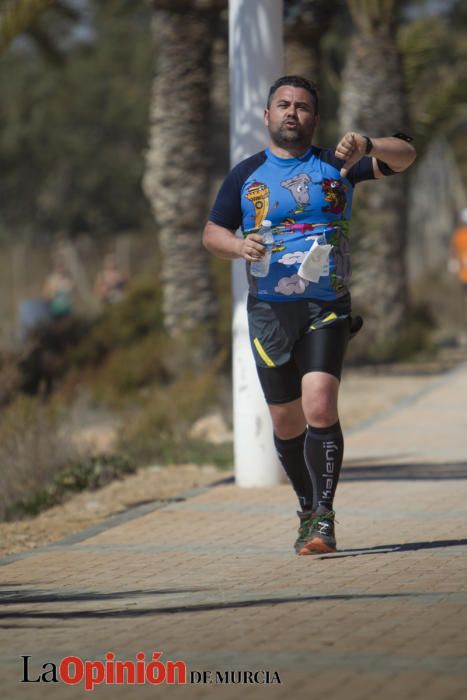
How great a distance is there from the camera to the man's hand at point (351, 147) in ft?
24.4

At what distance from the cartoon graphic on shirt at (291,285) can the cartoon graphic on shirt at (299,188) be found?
0.31 m

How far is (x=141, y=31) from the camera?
5806cm

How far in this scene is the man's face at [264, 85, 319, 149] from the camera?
7660 mm

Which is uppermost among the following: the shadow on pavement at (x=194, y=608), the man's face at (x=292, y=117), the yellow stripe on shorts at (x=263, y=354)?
the man's face at (x=292, y=117)

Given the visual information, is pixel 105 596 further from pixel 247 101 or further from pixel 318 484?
pixel 247 101

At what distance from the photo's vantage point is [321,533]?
305 inches

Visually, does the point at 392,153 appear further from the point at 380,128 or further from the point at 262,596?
the point at 380,128

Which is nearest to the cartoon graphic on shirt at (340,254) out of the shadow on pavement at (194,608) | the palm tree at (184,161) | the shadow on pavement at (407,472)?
the shadow on pavement at (194,608)

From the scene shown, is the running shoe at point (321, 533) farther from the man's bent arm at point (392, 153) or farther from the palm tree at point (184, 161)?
the palm tree at point (184, 161)

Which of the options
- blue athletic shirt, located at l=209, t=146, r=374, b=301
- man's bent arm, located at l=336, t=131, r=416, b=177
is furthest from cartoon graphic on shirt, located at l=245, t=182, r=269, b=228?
man's bent arm, located at l=336, t=131, r=416, b=177

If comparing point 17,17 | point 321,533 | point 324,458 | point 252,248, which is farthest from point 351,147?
point 17,17

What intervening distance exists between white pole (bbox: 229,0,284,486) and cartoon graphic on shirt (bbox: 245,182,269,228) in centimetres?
273

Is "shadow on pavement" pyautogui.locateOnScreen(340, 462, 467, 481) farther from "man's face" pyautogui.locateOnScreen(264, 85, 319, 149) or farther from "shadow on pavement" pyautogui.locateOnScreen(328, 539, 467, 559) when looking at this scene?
"man's face" pyautogui.locateOnScreen(264, 85, 319, 149)

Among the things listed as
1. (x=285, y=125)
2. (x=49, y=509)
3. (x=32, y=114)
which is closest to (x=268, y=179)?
(x=285, y=125)
